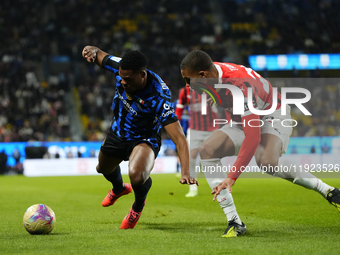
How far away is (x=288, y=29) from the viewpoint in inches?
1192

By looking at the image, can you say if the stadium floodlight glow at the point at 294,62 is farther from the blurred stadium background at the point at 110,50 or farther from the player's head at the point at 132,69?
the player's head at the point at 132,69

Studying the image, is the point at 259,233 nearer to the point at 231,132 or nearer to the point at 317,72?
the point at 231,132

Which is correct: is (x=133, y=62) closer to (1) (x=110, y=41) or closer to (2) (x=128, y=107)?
(2) (x=128, y=107)

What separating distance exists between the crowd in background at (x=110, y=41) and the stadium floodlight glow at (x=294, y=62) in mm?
2215

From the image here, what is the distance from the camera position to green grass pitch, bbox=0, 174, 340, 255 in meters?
4.25

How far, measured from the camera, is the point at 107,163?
19.5 feet

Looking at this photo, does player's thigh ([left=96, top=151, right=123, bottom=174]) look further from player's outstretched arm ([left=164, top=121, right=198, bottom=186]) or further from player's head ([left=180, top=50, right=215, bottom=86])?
player's head ([left=180, top=50, right=215, bottom=86])

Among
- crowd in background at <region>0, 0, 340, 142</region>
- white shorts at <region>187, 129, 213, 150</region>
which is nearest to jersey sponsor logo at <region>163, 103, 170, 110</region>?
white shorts at <region>187, 129, 213, 150</region>

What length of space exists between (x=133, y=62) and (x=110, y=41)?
2411cm

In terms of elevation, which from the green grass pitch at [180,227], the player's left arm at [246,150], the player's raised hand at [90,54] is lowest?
the green grass pitch at [180,227]

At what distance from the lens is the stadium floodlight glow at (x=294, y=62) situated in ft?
86.2

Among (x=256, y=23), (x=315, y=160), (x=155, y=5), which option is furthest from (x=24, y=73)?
(x=315, y=160)

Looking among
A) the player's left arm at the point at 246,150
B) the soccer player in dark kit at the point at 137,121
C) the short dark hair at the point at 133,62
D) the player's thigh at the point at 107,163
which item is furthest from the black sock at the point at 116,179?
the player's left arm at the point at 246,150

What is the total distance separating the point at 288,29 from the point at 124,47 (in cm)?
1091
